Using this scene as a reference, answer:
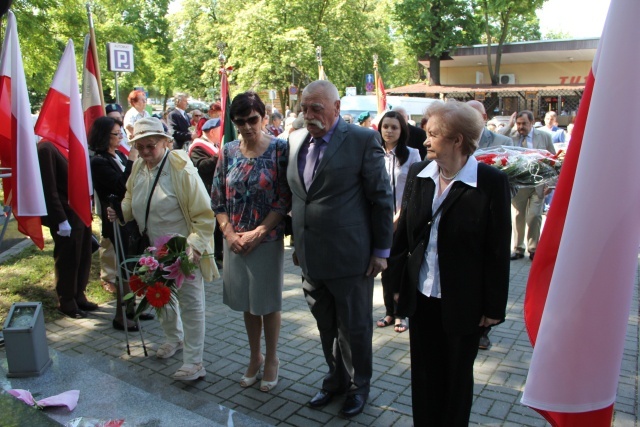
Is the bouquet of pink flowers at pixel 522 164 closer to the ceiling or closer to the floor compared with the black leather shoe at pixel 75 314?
closer to the ceiling

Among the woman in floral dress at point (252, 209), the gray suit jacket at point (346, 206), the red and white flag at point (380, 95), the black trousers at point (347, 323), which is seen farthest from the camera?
the red and white flag at point (380, 95)

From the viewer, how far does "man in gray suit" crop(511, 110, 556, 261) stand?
25.0 ft

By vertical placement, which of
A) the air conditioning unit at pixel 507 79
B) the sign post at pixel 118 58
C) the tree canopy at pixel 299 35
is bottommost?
the sign post at pixel 118 58

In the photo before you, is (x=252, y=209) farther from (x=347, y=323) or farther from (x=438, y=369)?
(x=438, y=369)

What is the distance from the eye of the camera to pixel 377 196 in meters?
3.62

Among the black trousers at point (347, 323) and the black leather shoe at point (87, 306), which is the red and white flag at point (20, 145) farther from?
the black trousers at point (347, 323)

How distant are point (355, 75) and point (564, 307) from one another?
4390 cm

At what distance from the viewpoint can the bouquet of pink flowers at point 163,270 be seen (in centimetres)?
413

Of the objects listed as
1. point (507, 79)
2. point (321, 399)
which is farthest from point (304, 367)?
point (507, 79)

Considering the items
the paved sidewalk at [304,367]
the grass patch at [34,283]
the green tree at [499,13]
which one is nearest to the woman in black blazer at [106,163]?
the paved sidewalk at [304,367]

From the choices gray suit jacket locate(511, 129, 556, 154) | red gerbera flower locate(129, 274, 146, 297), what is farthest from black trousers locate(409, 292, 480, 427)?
gray suit jacket locate(511, 129, 556, 154)

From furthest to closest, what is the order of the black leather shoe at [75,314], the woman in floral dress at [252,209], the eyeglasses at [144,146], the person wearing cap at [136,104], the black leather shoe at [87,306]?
1. the person wearing cap at [136,104]
2. the black leather shoe at [87,306]
3. the black leather shoe at [75,314]
4. the eyeglasses at [144,146]
5. the woman in floral dress at [252,209]

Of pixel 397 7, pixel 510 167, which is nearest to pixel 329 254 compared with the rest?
pixel 510 167

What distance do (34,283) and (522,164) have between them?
568cm
